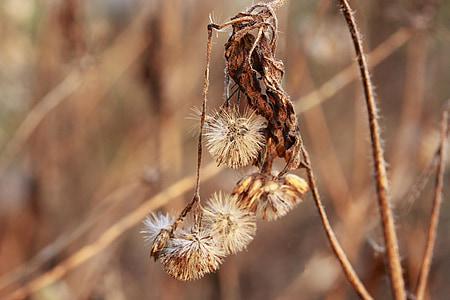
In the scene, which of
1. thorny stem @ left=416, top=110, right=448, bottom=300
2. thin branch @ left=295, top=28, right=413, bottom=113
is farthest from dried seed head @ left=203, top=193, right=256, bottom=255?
thin branch @ left=295, top=28, right=413, bottom=113

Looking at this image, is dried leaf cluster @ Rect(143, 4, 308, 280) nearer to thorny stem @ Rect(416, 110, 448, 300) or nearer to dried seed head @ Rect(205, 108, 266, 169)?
dried seed head @ Rect(205, 108, 266, 169)

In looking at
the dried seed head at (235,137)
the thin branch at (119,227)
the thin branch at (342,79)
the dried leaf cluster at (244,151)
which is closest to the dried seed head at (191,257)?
the dried leaf cluster at (244,151)

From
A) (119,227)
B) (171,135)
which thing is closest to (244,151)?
(119,227)

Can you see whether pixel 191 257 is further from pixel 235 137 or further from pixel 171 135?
pixel 171 135

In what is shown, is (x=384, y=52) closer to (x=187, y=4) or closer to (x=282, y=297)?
(x=282, y=297)

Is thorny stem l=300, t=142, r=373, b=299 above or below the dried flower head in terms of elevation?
below

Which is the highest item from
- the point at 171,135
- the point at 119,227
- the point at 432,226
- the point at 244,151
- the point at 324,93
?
the point at 171,135

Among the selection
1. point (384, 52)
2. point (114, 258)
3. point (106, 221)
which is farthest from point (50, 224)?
point (384, 52)
